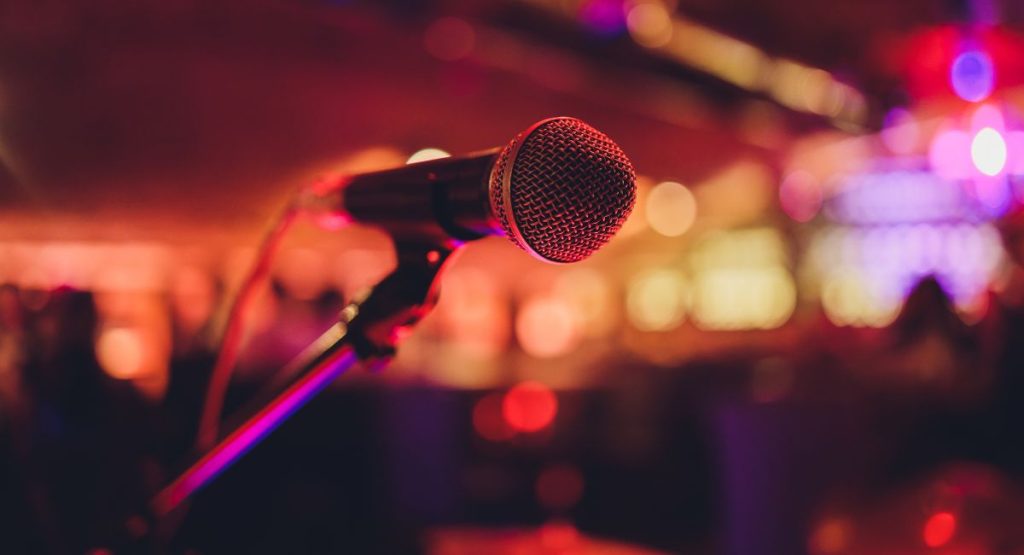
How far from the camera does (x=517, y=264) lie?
26.2ft

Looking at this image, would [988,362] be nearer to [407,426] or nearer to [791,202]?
[407,426]

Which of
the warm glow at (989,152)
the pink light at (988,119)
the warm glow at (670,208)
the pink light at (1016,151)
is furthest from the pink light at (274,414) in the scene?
the warm glow at (670,208)

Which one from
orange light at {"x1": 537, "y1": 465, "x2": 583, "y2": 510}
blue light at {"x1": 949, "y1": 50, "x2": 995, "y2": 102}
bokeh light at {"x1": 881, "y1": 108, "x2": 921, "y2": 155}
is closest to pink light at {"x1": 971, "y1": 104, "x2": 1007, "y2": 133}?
bokeh light at {"x1": 881, "y1": 108, "x2": 921, "y2": 155}

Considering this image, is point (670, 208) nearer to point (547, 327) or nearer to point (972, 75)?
point (547, 327)

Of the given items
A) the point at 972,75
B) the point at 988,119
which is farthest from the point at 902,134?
the point at 972,75

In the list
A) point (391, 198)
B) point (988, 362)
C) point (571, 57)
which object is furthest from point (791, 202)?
point (391, 198)

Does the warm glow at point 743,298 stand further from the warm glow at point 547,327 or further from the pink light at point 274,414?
the pink light at point 274,414

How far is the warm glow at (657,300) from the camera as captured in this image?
8.76 m

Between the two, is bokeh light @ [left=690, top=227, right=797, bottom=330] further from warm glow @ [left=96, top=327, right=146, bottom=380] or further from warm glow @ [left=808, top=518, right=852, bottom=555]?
warm glow @ [left=808, top=518, right=852, bottom=555]

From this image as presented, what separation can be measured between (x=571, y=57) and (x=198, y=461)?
11.1 ft

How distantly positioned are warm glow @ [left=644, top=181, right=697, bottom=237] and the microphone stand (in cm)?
648

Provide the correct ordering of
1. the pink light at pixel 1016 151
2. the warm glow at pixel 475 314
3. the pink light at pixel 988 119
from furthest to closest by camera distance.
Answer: the warm glow at pixel 475 314 → the pink light at pixel 1016 151 → the pink light at pixel 988 119

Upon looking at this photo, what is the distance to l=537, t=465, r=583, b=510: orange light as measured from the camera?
519cm

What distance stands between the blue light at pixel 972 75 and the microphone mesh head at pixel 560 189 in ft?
9.60
